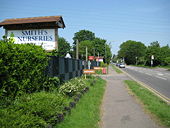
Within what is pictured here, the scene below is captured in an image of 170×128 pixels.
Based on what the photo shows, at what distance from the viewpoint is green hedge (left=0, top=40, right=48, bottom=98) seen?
5129mm

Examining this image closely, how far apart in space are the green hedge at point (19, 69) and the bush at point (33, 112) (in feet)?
1.36

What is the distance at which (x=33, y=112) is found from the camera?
4.61 m

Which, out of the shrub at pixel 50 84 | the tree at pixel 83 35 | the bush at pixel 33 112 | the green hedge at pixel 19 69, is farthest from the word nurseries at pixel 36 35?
the tree at pixel 83 35

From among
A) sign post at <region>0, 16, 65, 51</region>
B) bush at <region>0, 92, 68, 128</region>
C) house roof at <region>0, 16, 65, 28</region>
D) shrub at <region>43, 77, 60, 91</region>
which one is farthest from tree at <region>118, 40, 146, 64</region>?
bush at <region>0, 92, 68, 128</region>

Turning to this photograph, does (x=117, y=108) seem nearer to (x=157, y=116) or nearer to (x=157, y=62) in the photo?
(x=157, y=116)

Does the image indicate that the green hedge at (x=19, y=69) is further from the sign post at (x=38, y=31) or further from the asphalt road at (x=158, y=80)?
the asphalt road at (x=158, y=80)

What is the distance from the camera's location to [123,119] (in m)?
6.05

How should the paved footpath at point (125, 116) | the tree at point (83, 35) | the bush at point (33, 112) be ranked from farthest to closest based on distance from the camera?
1. the tree at point (83, 35)
2. the paved footpath at point (125, 116)
3. the bush at point (33, 112)

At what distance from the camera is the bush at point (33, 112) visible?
3808 millimetres

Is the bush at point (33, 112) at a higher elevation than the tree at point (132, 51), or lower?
lower

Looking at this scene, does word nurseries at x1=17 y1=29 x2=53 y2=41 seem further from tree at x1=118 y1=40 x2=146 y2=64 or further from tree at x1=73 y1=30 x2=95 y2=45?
tree at x1=118 y1=40 x2=146 y2=64

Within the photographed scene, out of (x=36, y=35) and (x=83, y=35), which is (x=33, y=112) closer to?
(x=36, y=35)

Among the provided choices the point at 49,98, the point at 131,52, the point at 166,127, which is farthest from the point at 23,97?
the point at 131,52

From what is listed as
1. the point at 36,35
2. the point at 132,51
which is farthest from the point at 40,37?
the point at 132,51
